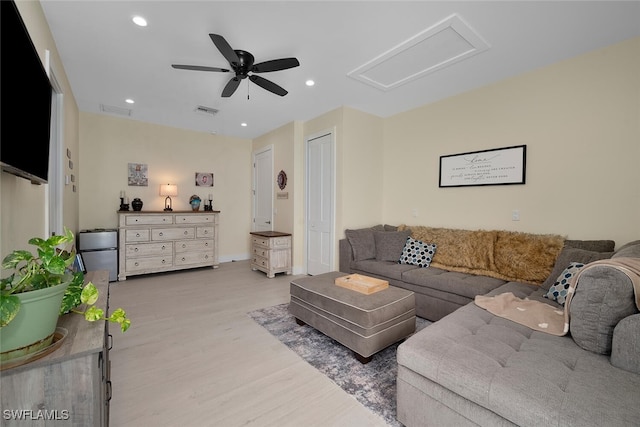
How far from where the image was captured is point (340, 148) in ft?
13.4

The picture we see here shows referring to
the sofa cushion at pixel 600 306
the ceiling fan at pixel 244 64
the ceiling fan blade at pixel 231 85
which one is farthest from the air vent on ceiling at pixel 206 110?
the sofa cushion at pixel 600 306

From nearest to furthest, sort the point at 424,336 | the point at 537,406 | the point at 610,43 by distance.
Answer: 1. the point at 537,406
2. the point at 424,336
3. the point at 610,43

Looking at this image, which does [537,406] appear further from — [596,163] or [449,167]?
[449,167]

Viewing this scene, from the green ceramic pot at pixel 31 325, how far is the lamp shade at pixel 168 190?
4658 mm

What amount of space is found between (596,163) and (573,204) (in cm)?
42

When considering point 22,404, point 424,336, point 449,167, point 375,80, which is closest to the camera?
point 22,404

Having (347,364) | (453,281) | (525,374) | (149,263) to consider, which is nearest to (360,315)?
(347,364)

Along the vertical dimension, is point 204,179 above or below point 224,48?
below

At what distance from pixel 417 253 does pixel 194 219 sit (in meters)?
3.80

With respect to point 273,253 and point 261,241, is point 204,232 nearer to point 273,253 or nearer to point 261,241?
point 261,241

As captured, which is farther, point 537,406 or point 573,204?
point 573,204

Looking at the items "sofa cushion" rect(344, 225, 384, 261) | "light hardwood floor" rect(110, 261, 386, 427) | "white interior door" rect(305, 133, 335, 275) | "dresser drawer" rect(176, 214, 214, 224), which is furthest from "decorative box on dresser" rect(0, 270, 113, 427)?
"dresser drawer" rect(176, 214, 214, 224)

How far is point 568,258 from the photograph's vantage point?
2.37m

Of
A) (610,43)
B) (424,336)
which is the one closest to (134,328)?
(424,336)
